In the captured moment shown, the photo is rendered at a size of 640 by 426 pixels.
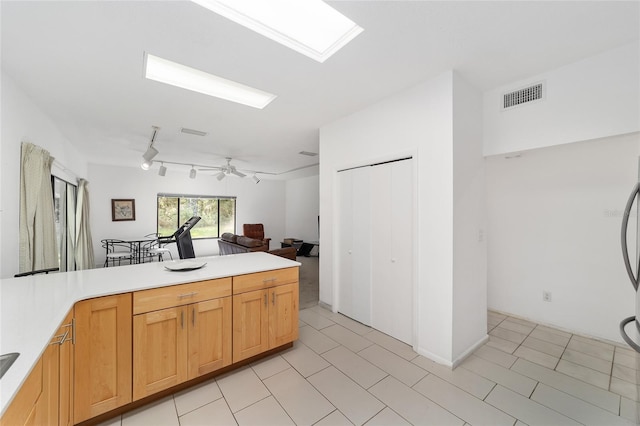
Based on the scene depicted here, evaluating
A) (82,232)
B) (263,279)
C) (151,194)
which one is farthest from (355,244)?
(151,194)

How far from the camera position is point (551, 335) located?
109 inches

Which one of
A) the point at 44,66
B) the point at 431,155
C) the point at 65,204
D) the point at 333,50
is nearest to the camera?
the point at 333,50

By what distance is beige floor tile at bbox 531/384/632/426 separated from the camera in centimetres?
165

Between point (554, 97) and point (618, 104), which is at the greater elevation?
point (554, 97)

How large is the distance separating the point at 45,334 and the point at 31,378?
192 mm

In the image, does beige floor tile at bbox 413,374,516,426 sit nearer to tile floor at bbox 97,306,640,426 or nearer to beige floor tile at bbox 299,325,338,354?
tile floor at bbox 97,306,640,426

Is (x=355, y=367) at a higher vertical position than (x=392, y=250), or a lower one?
lower

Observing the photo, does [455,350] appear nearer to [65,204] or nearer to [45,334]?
[45,334]

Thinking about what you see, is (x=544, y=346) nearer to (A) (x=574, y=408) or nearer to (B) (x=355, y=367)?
(A) (x=574, y=408)

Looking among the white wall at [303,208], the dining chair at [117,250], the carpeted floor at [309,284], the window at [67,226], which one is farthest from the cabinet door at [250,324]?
the white wall at [303,208]

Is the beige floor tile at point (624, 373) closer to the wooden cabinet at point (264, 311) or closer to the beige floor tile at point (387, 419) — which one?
the beige floor tile at point (387, 419)

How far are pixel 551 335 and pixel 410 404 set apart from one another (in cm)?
215

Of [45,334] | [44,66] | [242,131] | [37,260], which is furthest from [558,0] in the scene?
[37,260]

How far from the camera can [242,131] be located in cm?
385
